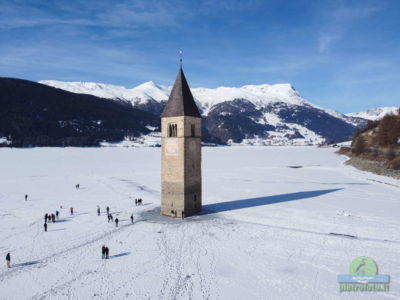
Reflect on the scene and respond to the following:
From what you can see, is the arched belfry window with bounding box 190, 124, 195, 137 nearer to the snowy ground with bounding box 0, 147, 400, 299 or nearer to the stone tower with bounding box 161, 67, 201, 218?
the stone tower with bounding box 161, 67, 201, 218

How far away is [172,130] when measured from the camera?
38.5 metres

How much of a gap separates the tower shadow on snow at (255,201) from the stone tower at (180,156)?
2.97 m

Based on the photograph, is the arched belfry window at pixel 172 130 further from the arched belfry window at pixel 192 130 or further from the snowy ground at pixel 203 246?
the snowy ground at pixel 203 246

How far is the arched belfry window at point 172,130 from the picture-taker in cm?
3819

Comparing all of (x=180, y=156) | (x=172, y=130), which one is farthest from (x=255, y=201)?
(x=172, y=130)

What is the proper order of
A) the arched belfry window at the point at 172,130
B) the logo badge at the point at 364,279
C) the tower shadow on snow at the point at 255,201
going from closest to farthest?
the logo badge at the point at 364,279, the arched belfry window at the point at 172,130, the tower shadow on snow at the point at 255,201

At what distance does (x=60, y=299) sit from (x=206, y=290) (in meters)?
8.83

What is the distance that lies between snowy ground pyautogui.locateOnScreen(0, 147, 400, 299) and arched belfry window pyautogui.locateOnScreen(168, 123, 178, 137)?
9693 mm

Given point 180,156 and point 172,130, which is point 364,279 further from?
point 172,130

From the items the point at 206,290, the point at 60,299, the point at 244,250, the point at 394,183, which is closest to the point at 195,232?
the point at 244,250

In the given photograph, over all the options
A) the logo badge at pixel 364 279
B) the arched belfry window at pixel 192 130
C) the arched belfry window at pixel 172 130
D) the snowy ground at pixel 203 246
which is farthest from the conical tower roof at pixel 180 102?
the logo badge at pixel 364 279

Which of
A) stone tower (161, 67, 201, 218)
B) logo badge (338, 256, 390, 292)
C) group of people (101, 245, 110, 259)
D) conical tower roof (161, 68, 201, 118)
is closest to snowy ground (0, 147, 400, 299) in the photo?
group of people (101, 245, 110, 259)

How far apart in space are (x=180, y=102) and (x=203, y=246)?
17.2 meters

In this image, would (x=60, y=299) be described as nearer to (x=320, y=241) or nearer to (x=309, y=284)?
(x=309, y=284)
